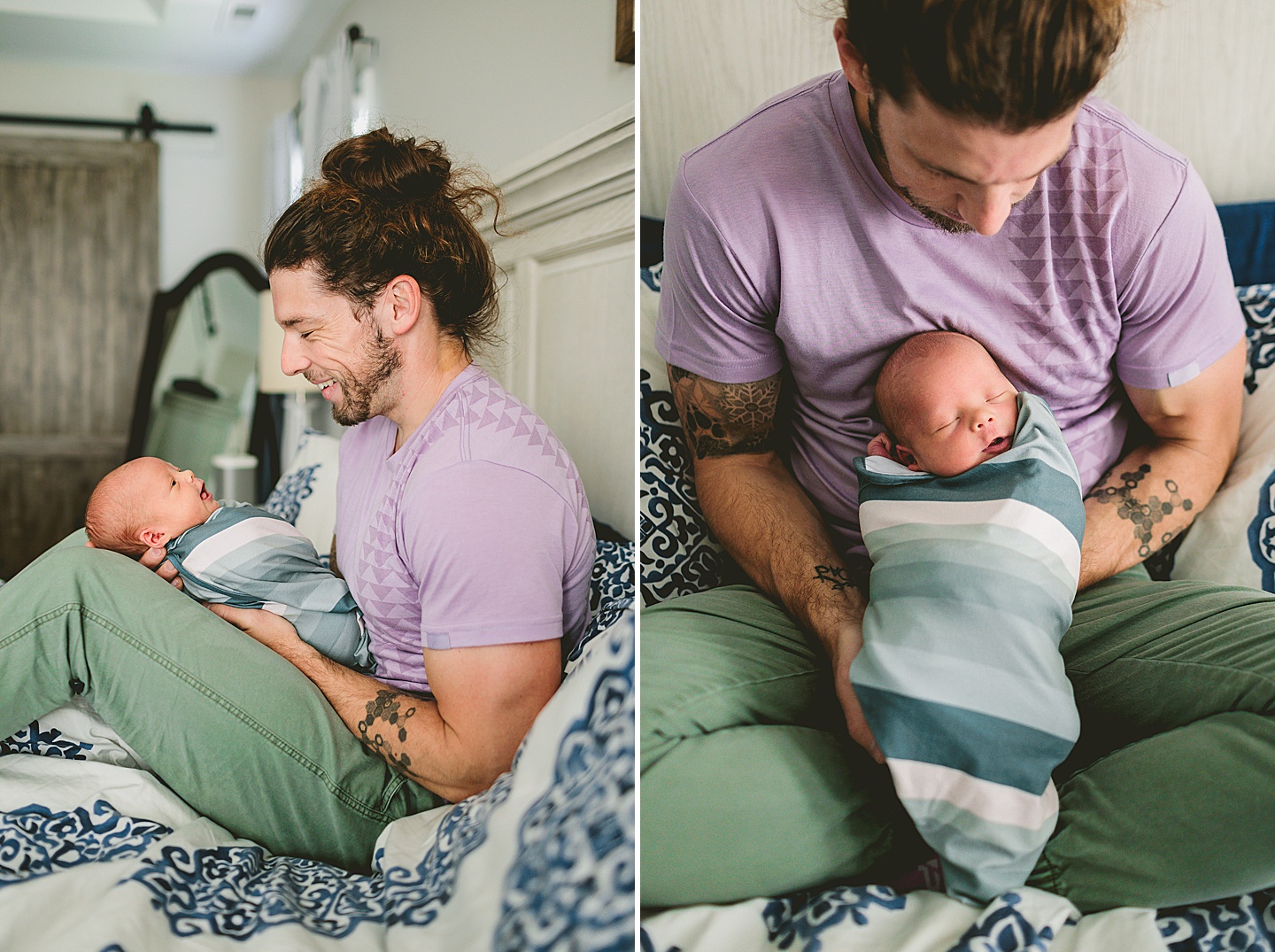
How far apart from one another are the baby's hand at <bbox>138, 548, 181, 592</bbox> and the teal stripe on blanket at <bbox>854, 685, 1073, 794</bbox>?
51cm

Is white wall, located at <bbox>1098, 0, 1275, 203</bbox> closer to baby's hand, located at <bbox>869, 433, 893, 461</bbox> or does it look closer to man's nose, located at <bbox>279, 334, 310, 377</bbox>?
baby's hand, located at <bbox>869, 433, 893, 461</bbox>

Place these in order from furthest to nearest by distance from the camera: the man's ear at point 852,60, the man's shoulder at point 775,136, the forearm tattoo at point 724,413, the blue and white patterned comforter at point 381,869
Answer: the forearm tattoo at point 724,413 → the man's shoulder at point 775,136 → the man's ear at point 852,60 → the blue and white patterned comforter at point 381,869

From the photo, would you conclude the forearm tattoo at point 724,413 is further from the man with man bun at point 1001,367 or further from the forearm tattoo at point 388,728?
the forearm tattoo at point 388,728

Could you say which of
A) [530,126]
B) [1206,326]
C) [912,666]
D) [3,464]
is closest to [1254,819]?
[912,666]

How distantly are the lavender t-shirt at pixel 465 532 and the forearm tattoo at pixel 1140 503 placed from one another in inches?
16.1

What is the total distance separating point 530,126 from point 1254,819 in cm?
64

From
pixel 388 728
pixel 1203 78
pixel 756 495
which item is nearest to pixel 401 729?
pixel 388 728

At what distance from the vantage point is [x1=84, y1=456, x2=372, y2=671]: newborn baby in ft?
1.77

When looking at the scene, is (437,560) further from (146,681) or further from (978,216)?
(978,216)

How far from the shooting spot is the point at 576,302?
2.03 ft

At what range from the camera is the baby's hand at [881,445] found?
55cm

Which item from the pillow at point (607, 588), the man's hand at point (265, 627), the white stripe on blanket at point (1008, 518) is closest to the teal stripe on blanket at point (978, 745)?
the white stripe on blanket at point (1008, 518)

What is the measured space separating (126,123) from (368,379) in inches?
9.5

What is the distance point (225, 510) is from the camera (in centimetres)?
57
